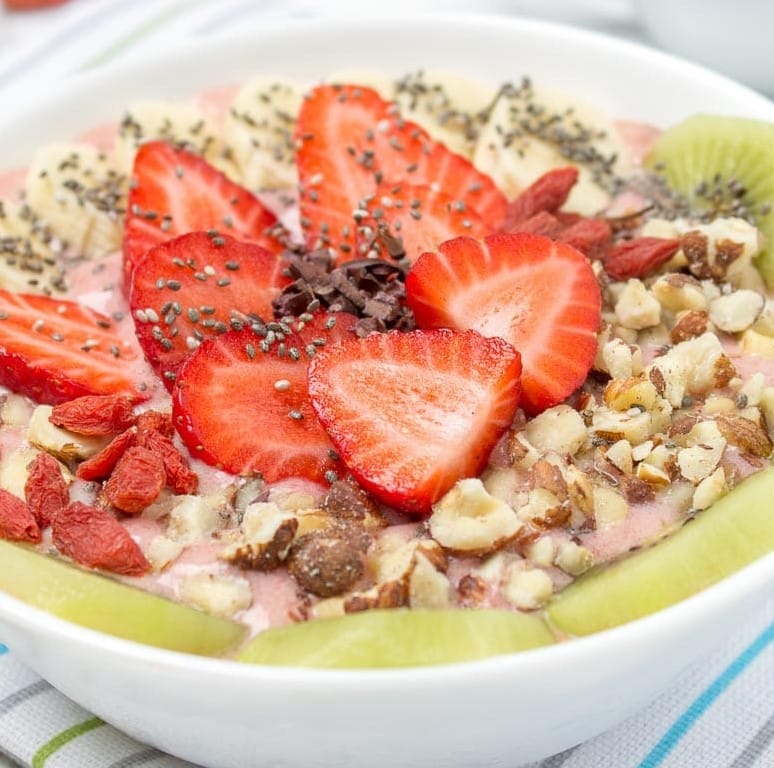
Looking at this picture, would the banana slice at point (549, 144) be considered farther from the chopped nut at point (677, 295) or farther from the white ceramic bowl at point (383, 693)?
→ the white ceramic bowl at point (383, 693)

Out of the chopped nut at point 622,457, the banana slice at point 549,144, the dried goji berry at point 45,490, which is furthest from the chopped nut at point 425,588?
the banana slice at point 549,144

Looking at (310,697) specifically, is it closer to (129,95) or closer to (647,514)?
(647,514)

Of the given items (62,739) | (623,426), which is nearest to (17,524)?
(62,739)

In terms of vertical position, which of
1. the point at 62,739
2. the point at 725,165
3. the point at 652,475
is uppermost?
the point at 725,165

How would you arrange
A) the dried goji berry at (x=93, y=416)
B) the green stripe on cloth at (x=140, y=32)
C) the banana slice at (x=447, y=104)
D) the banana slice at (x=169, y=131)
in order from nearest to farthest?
1. the dried goji berry at (x=93, y=416)
2. the banana slice at (x=169, y=131)
3. the banana slice at (x=447, y=104)
4. the green stripe on cloth at (x=140, y=32)

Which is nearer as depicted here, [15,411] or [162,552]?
[162,552]

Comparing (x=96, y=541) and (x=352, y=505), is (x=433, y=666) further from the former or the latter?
(x=96, y=541)

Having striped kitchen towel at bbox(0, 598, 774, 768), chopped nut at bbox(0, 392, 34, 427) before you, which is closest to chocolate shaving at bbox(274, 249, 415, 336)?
chopped nut at bbox(0, 392, 34, 427)

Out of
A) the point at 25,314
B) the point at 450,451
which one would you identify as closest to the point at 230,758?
the point at 450,451
